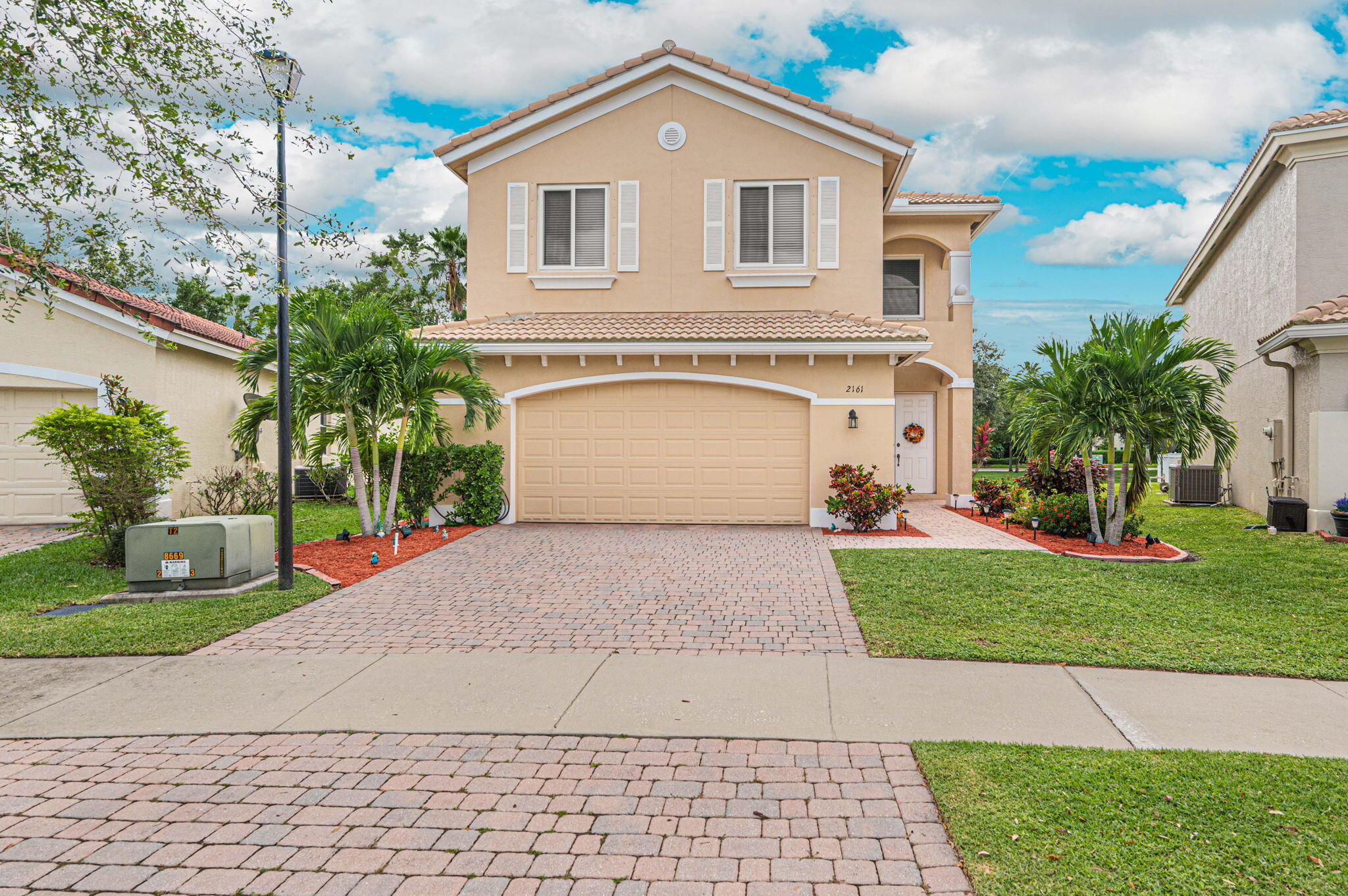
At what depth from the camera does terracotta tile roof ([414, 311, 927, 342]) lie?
1343cm

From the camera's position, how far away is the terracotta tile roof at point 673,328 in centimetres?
1343

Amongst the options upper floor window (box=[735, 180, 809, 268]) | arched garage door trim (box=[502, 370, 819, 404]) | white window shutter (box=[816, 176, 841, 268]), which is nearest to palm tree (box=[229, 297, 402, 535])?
arched garage door trim (box=[502, 370, 819, 404])

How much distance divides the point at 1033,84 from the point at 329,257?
17.3 meters

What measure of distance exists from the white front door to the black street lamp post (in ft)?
44.8

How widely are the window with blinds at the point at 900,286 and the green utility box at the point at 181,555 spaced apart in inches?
572

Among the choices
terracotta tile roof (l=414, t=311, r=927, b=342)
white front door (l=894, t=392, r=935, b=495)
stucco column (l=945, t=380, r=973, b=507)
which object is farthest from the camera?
white front door (l=894, t=392, r=935, b=495)

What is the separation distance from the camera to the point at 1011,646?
6324 millimetres

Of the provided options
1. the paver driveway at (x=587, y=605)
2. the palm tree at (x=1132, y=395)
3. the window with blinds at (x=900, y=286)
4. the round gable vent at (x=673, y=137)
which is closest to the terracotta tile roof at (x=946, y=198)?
the window with blinds at (x=900, y=286)

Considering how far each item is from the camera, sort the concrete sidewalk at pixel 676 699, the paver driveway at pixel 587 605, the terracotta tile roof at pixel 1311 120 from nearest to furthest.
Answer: the concrete sidewalk at pixel 676 699
the paver driveway at pixel 587 605
the terracotta tile roof at pixel 1311 120

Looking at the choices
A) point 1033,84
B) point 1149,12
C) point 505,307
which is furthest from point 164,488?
point 1033,84

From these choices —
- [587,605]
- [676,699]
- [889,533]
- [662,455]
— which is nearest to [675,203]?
[662,455]

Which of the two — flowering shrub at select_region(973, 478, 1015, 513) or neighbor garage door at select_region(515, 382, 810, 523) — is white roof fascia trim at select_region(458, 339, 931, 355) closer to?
neighbor garage door at select_region(515, 382, 810, 523)

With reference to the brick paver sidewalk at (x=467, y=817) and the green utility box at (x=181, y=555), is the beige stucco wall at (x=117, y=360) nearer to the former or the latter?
the green utility box at (x=181, y=555)

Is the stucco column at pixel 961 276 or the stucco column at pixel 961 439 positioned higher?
the stucco column at pixel 961 276
